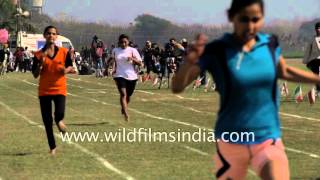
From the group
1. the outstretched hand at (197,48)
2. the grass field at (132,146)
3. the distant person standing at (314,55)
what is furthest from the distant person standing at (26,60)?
the outstretched hand at (197,48)

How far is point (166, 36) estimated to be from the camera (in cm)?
9344

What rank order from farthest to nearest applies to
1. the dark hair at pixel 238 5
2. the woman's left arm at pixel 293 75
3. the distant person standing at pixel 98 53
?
the distant person standing at pixel 98 53 → the woman's left arm at pixel 293 75 → the dark hair at pixel 238 5

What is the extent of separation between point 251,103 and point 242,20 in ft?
1.87

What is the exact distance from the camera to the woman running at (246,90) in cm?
507

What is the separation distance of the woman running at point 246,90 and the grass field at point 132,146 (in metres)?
3.94

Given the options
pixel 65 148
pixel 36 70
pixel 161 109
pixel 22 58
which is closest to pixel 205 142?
pixel 65 148

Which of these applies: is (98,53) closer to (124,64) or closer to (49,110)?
(124,64)

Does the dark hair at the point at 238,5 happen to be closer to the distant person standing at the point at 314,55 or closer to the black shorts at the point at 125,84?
the black shorts at the point at 125,84

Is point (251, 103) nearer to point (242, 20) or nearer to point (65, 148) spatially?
point (242, 20)

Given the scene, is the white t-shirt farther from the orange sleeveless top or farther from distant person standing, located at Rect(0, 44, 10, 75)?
distant person standing, located at Rect(0, 44, 10, 75)

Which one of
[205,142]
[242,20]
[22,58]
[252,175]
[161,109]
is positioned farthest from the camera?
[22,58]

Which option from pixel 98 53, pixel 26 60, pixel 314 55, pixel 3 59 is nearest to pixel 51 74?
pixel 314 55

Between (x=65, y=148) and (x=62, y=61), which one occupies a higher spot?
(x=62, y=61)

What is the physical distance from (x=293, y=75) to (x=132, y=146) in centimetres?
686
